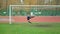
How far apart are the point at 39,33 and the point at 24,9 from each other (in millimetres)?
1022

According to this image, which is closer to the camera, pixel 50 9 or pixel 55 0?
pixel 50 9

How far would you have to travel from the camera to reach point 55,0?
3199 mm

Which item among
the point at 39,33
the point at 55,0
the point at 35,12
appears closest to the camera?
the point at 39,33

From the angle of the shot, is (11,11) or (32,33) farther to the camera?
(11,11)

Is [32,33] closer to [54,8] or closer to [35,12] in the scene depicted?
[35,12]

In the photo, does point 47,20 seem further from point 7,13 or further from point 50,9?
point 7,13

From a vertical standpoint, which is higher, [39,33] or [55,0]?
[55,0]

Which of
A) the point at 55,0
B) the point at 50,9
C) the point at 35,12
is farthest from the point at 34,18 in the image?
the point at 55,0

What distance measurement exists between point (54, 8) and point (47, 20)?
0.28 metres

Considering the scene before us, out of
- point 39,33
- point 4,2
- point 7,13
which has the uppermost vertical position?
point 4,2

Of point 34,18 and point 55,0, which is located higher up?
point 55,0

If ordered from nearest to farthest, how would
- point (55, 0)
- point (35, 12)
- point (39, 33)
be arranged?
1. point (39, 33)
2. point (35, 12)
3. point (55, 0)

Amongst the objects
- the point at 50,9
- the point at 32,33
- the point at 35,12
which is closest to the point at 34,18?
the point at 35,12

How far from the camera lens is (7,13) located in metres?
2.97
